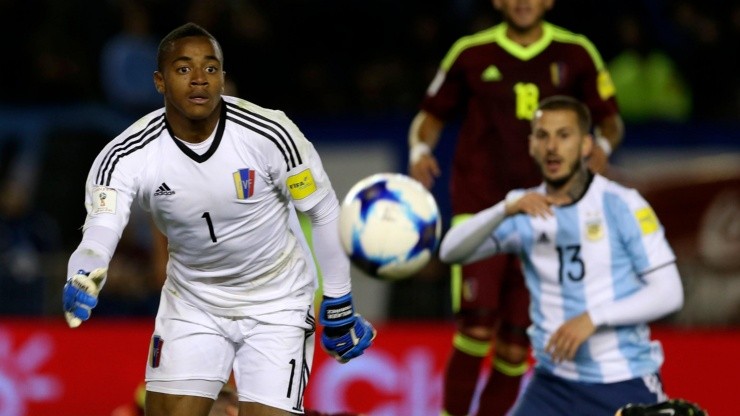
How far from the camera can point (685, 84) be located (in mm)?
11641

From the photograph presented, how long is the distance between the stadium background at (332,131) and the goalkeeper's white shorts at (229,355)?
127 inches

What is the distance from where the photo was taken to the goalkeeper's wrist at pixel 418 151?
7078mm

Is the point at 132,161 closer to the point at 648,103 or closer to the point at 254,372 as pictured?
the point at 254,372

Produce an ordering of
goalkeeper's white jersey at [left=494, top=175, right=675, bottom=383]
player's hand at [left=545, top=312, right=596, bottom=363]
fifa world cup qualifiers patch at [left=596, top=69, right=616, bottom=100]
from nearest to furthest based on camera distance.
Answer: player's hand at [left=545, top=312, right=596, bottom=363], goalkeeper's white jersey at [left=494, top=175, right=675, bottom=383], fifa world cup qualifiers patch at [left=596, top=69, right=616, bottom=100]

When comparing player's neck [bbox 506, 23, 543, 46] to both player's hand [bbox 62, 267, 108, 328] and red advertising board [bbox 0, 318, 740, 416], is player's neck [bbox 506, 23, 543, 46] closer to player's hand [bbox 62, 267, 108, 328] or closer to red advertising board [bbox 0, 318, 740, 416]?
red advertising board [bbox 0, 318, 740, 416]

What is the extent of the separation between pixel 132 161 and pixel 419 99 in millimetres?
6481

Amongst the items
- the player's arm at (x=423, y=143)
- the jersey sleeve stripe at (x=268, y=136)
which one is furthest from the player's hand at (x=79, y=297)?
the player's arm at (x=423, y=143)

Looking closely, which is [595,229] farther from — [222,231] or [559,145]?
[222,231]

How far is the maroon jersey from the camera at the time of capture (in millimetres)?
6840

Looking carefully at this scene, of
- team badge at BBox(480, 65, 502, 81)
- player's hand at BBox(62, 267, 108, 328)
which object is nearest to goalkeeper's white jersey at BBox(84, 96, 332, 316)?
player's hand at BBox(62, 267, 108, 328)

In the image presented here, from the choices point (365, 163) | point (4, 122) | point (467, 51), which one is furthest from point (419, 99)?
point (467, 51)

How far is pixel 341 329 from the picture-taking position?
5.43m

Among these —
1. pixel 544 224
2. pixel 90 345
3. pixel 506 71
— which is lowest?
pixel 90 345

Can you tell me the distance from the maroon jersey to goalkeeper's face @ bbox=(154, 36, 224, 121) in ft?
6.45
